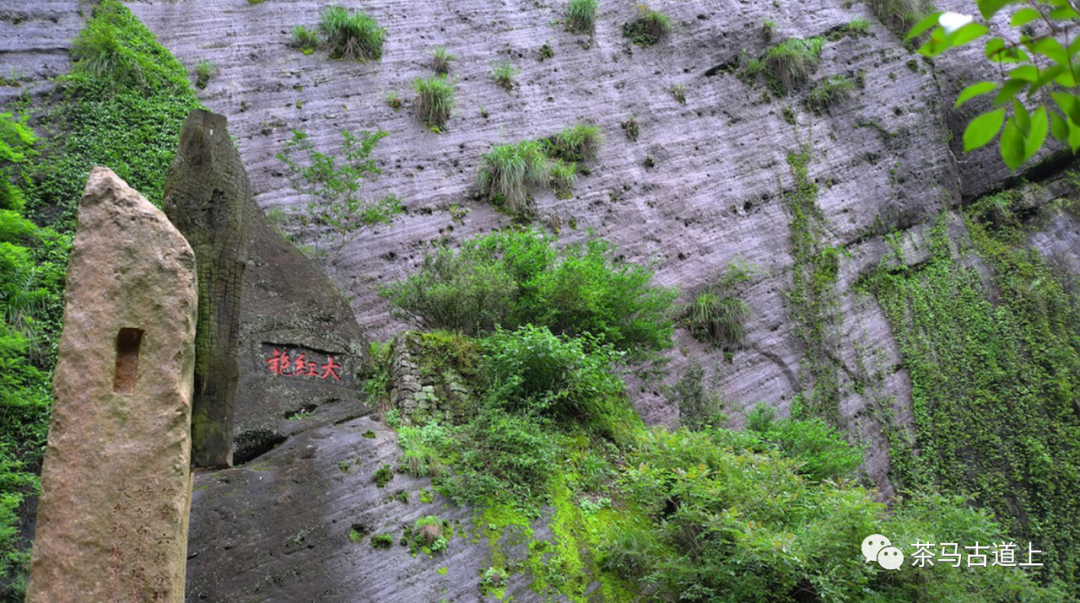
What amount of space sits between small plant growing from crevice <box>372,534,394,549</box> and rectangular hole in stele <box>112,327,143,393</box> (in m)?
2.83

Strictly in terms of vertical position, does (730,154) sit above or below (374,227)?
above

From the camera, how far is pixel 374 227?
10133 millimetres

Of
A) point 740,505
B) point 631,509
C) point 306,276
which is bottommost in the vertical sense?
point 631,509

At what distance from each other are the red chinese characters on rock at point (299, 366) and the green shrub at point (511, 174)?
4.46 metres

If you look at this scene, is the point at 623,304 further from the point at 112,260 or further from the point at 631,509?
the point at 112,260

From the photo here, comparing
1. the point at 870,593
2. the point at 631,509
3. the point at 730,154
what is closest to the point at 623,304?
the point at 631,509

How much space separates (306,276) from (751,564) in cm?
467

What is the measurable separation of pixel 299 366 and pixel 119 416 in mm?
3751

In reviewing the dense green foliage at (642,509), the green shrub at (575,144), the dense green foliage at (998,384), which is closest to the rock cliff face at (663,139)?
the green shrub at (575,144)

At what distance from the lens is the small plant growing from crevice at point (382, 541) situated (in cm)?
566

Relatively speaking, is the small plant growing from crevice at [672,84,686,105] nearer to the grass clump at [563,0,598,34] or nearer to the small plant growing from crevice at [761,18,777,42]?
the grass clump at [563,0,598,34]

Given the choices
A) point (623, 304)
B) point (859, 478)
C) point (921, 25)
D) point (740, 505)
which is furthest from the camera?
point (859, 478)

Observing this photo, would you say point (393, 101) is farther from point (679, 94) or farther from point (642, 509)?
point (642, 509)

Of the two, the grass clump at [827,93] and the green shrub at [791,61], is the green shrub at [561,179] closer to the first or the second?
the green shrub at [791,61]
